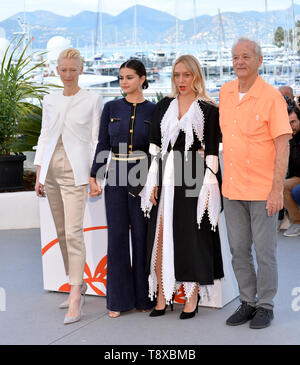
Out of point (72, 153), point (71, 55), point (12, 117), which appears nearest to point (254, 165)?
point (72, 153)

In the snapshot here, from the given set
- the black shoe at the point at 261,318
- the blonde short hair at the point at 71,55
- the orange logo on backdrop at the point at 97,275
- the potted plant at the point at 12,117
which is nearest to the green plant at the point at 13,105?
the potted plant at the point at 12,117

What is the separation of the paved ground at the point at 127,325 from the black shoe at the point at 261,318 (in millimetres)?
32

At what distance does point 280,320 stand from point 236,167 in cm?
97

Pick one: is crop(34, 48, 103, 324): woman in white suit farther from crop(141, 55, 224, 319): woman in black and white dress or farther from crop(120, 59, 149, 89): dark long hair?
crop(141, 55, 224, 319): woman in black and white dress

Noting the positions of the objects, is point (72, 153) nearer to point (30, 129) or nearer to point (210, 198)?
point (210, 198)

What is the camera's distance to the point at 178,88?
137 inches

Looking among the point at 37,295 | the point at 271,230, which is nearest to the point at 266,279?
the point at 271,230

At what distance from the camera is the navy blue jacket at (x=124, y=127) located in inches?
140

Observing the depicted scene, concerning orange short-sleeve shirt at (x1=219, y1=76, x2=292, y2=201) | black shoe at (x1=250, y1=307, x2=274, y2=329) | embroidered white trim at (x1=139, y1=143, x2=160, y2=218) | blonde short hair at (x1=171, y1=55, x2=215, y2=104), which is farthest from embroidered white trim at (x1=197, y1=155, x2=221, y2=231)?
black shoe at (x1=250, y1=307, x2=274, y2=329)

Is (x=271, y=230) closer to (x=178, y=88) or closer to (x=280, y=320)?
(x=280, y=320)

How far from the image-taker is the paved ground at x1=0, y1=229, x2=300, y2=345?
3.24 m

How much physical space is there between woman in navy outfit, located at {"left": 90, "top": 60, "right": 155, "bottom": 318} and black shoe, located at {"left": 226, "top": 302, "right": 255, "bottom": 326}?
567 mm

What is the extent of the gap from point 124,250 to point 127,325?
45 centimetres

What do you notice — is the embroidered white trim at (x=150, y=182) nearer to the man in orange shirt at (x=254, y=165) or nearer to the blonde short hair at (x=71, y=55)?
the man in orange shirt at (x=254, y=165)
